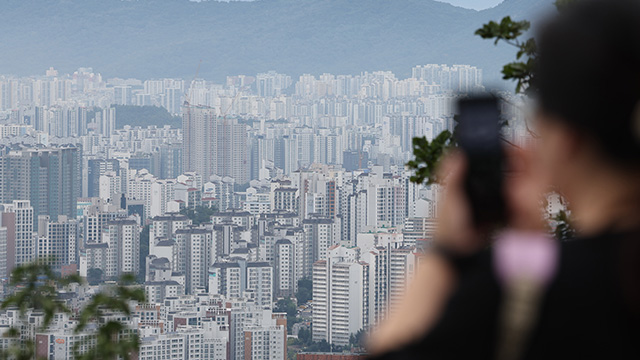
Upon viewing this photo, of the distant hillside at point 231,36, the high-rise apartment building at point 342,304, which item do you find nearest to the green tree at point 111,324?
the high-rise apartment building at point 342,304

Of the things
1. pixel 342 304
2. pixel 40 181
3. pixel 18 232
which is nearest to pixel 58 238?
pixel 18 232

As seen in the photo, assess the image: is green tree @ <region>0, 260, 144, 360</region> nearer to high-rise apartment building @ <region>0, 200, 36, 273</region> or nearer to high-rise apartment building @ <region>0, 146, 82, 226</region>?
high-rise apartment building @ <region>0, 200, 36, 273</region>

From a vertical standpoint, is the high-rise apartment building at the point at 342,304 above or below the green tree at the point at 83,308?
below

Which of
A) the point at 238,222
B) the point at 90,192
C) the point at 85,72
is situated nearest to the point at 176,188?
the point at 90,192

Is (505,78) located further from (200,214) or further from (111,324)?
(200,214)

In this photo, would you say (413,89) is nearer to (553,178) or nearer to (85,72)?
(85,72)

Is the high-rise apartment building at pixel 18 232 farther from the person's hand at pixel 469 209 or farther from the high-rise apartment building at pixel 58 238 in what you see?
the person's hand at pixel 469 209
